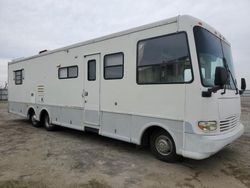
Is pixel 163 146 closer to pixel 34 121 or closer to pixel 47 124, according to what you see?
pixel 47 124

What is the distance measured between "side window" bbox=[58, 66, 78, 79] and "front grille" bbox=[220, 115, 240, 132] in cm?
442

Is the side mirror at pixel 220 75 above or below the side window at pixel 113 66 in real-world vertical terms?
below

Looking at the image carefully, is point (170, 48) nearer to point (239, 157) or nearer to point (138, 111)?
point (138, 111)

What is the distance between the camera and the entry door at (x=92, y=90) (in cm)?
643

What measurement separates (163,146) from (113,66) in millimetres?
2337

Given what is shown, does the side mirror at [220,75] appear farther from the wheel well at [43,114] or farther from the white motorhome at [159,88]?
the wheel well at [43,114]

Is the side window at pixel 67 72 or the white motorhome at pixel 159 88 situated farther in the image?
the side window at pixel 67 72

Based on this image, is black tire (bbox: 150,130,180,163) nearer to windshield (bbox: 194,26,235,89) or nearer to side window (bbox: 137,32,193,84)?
side window (bbox: 137,32,193,84)

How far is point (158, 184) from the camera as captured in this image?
4078mm

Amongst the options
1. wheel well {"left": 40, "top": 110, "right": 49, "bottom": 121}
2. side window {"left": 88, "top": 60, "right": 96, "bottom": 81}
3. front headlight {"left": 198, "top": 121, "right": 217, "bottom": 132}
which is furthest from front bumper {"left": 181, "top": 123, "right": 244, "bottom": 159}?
wheel well {"left": 40, "top": 110, "right": 49, "bottom": 121}

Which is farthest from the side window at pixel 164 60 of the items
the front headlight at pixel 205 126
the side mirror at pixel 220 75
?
the front headlight at pixel 205 126

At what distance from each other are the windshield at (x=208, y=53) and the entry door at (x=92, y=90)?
9.44 ft

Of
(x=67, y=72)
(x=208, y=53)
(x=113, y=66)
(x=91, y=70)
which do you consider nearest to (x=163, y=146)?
(x=208, y=53)

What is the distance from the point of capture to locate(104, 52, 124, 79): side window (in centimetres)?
583
